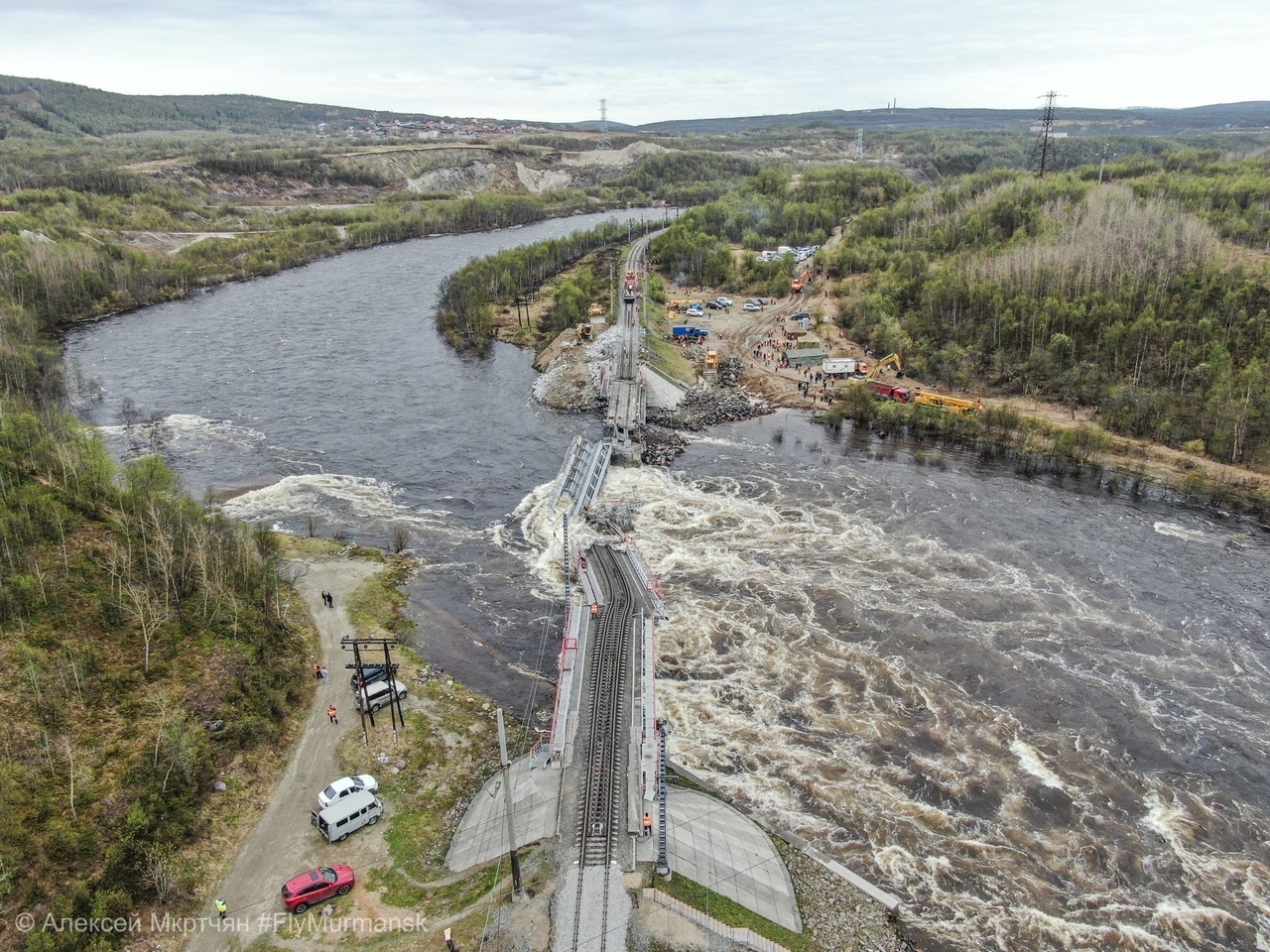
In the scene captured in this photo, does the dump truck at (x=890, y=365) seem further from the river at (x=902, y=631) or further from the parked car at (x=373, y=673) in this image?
the parked car at (x=373, y=673)

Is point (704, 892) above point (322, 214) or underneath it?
underneath

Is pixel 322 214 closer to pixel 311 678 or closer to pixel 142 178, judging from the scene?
pixel 142 178

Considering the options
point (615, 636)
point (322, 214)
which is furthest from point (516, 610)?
point (322, 214)

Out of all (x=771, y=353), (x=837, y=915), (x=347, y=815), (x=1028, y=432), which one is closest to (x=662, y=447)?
(x=771, y=353)

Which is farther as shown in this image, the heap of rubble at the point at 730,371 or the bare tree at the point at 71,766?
the heap of rubble at the point at 730,371

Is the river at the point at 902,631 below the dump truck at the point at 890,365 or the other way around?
below

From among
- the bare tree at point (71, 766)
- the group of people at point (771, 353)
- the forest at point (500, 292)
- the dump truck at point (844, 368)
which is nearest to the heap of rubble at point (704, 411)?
the dump truck at point (844, 368)
